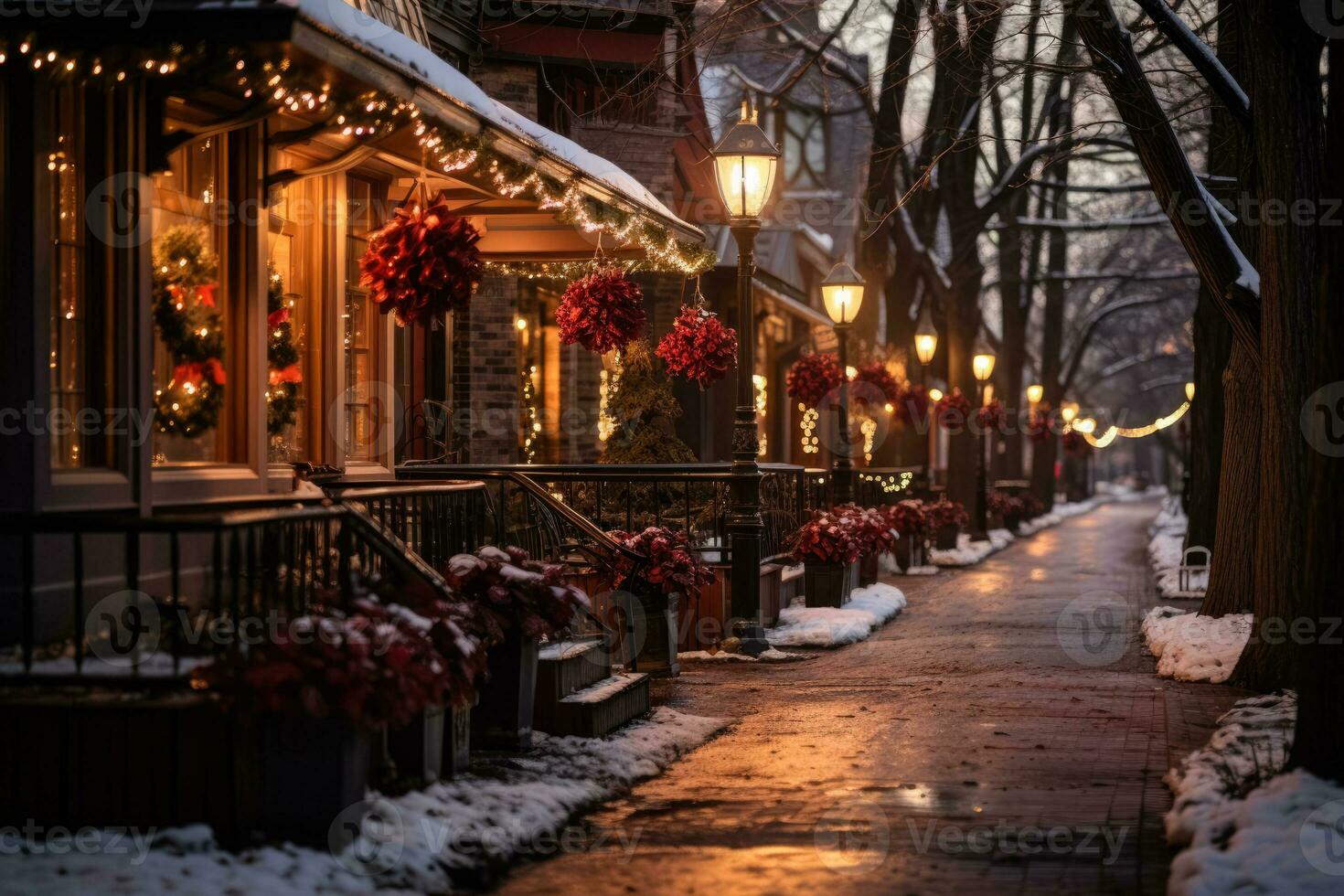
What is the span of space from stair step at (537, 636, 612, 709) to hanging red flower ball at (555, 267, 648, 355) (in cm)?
424

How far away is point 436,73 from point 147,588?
3117 mm

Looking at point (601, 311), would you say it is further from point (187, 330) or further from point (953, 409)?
point (953, 409)

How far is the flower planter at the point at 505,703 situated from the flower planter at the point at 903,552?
640 inches

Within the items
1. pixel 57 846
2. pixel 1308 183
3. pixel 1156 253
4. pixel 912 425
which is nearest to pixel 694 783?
pixel 57 846

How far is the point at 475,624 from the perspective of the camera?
810 cm

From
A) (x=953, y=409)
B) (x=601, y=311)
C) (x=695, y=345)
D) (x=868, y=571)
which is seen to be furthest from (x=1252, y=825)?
(x=953, y=409)

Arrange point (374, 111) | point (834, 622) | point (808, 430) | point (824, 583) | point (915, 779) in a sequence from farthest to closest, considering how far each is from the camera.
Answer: point (808, 430)
point (824, 583)
point (834, 622)
point (915, 779)
point (374, 111)

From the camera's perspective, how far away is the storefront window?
314 inches

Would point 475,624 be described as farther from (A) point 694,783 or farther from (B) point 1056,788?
(B) point 1056,788

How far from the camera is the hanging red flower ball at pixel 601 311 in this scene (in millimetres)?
13789

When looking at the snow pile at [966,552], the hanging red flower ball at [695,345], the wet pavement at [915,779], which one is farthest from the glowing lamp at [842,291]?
the snow pile at [966,552]

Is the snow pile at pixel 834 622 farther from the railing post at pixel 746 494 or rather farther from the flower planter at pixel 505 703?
the flower planter at pixel 505 703

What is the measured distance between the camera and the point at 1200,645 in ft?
42.1

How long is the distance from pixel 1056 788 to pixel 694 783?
1889 mm
